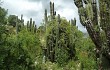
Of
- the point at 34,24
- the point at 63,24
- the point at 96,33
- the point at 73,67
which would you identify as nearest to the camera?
Result: the point at 96,33

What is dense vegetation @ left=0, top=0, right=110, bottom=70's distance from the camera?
15.9 metres

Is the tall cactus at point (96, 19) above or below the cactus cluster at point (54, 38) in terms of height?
above

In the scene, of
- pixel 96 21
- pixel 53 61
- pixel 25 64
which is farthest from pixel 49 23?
pixel 25 64

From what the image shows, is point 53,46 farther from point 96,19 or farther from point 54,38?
point 96,19

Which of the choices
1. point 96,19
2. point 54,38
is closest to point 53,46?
point 54,38

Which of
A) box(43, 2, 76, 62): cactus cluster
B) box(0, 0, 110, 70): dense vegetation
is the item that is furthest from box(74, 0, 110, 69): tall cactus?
A: box(43, 2, 76, 62): cactus cluster

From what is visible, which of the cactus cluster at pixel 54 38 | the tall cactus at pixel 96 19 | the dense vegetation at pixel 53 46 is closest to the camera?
the dense vegetation at pixel 53 46

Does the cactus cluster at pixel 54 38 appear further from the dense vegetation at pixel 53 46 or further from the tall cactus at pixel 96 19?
the tall cactus at pixel 96 19

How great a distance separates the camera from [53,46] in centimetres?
4184

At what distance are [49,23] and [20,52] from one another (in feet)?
87.5

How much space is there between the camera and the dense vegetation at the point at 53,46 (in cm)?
1590

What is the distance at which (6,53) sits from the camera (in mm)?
15273

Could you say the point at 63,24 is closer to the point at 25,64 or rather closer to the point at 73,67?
the point at 73,67

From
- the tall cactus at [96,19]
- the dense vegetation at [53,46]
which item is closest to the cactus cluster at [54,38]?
the dense vegetation at [53,46]
